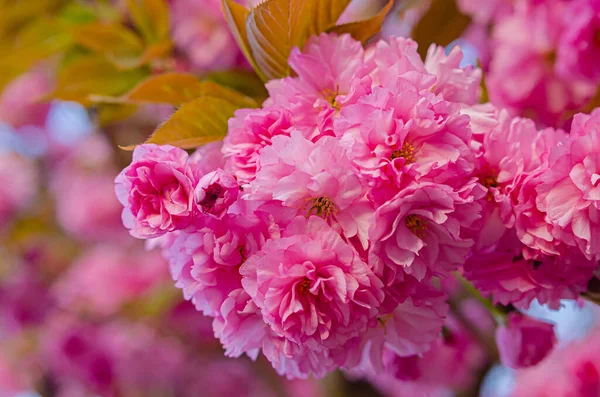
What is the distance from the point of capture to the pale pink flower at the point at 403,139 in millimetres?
437

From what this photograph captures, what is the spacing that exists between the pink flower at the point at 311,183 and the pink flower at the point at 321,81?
0.04m

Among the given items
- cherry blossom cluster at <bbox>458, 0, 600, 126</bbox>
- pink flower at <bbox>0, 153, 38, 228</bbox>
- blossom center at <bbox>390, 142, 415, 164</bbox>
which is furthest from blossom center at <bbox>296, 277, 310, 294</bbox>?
pink flower at <bbox>0, 153, 38, 228</bbox>

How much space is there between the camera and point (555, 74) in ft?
2.82

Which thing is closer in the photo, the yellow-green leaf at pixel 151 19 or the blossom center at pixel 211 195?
the blossom center at pixel 211 195

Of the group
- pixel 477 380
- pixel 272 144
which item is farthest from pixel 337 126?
pixel 477 380

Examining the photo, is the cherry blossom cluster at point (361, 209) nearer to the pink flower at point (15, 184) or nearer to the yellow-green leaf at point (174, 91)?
the yellow-green leaf at point (174, 91)

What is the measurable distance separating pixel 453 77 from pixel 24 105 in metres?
1.63

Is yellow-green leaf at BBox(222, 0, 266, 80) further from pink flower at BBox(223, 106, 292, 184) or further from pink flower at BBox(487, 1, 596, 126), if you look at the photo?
pink flower at BBox(487, 1, 596, 126)


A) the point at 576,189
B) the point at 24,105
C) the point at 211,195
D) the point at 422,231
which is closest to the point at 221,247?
the point at 211,195

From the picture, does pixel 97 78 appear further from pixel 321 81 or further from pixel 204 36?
pixel 321 81

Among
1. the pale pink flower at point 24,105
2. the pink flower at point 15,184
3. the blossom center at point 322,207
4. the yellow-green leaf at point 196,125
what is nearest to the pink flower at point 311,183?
the blossom center at point 322,207

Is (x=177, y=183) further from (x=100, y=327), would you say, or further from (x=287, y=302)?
(x=100, y=327)

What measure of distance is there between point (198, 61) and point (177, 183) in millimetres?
556

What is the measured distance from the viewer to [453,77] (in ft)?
1.65
